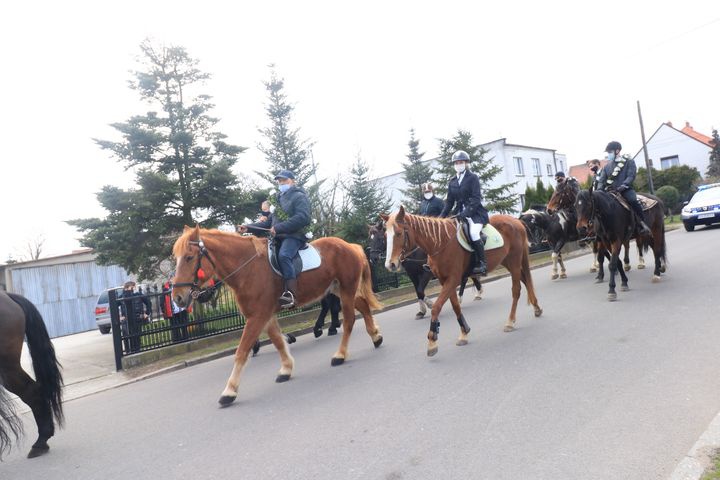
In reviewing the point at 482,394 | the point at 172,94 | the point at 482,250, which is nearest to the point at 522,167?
the point at 172,94

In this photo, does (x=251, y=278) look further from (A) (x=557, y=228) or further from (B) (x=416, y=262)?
(A) (x=557, y=228)

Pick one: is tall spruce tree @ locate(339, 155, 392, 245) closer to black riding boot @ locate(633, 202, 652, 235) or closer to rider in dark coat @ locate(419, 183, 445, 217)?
rider in dark coat @ locate(419, 183, 445, 217)

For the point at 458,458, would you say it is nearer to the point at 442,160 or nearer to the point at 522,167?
the point at 442,160

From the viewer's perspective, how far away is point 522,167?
39.8m

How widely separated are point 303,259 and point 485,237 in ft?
9.63

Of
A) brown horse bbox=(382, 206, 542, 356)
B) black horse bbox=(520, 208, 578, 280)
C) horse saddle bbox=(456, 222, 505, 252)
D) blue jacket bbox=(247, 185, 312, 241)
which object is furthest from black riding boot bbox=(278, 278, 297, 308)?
black horse bbox=(520, 208, 578, 280)

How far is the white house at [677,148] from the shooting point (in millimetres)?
54969

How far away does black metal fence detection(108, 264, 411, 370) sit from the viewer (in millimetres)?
9336

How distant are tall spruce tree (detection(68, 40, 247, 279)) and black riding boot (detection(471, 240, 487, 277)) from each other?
8.58m

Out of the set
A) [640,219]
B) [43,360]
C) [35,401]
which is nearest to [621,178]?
[640,219]

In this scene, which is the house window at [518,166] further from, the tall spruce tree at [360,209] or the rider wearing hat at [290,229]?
the rider wearing hat at [290,229]

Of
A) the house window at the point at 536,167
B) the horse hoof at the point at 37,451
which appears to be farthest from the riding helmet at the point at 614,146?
the house window at the point at 536,167

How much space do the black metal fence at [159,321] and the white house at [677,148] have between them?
60.8 metres

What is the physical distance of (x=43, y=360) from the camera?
5.01m
